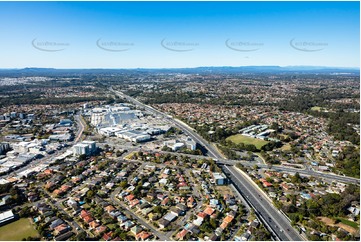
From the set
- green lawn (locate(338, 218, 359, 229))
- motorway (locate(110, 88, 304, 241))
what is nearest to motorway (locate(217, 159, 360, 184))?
motorway (locate(110, 88, 304, 241))

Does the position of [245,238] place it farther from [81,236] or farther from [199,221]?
[81,236]

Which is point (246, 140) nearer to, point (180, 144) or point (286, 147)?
point (286, 147)

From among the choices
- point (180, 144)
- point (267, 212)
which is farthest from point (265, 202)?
point (180, 144)

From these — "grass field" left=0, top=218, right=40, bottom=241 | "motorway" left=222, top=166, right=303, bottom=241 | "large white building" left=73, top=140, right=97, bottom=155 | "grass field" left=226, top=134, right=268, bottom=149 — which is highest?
"large white building" left=73, top=140, right=97, bottom=155

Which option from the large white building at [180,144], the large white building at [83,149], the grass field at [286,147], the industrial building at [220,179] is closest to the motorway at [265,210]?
the industrial building at [220,179]

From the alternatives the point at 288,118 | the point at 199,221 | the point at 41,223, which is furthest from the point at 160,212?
the point at 288,118

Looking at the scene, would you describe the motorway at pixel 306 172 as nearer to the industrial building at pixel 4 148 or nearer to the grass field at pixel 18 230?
the grass field at pixel 18 230

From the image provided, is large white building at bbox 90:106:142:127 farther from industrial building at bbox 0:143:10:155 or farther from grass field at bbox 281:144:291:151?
grass field at bbox 281:144:291:151
